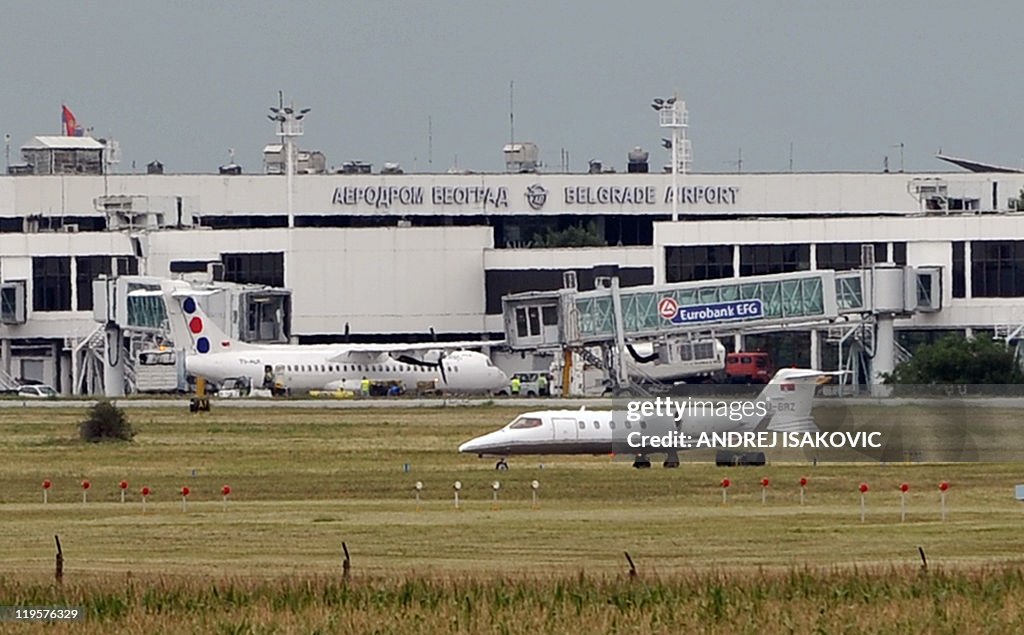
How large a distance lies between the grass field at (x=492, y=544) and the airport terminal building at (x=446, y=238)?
57.5 metres

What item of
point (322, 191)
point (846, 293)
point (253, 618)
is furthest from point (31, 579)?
point (322, 191)

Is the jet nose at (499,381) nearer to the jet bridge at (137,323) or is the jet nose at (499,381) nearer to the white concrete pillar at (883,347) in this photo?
the jet bridge at (137,323)

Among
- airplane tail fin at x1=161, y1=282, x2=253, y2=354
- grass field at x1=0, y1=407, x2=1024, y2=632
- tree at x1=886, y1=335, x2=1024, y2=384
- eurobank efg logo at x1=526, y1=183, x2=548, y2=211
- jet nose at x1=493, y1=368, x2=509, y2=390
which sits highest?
eurobank efg logo at x1=526, y1=183, x2=548, y2=211

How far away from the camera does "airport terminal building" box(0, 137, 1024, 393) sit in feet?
415

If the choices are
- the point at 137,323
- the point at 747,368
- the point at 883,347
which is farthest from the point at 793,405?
the point at 137,323

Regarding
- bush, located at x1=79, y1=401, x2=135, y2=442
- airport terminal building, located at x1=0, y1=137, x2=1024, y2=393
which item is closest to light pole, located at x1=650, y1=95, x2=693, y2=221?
airport terminal building, located at x1=0, y1=137, x2=1024, y2=393

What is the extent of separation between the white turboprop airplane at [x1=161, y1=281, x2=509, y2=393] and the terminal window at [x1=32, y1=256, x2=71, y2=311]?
19280mm

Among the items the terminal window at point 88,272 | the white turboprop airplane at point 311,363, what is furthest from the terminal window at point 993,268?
the terminal window at point 88,272

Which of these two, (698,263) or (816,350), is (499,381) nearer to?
(698,263)

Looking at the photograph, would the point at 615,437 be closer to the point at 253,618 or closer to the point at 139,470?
the point at 139,470

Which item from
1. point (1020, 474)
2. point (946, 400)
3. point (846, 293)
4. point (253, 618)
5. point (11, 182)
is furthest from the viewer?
point (11, 182)

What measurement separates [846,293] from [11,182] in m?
68.1

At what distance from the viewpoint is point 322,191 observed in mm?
158500
